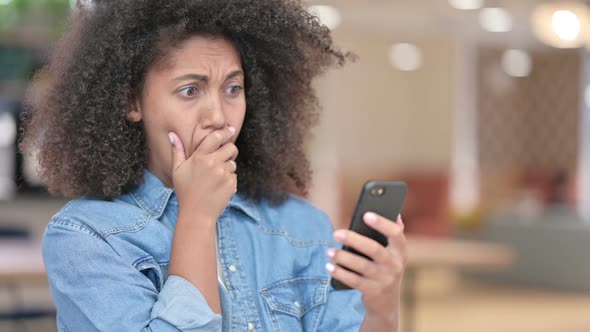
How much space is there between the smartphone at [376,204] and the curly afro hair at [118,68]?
0.25 meters

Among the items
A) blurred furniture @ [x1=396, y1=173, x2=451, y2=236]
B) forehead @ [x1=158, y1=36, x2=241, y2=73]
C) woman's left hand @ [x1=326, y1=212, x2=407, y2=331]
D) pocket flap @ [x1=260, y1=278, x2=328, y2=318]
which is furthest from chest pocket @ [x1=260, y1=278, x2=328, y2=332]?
blurred furniture @ [x1=396, y1=173, x2=451, y2=236]

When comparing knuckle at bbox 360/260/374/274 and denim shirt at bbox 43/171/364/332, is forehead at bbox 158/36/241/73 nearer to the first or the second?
denim shirt at bbox 43/171/364/332

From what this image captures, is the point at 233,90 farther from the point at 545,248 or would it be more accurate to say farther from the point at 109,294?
the point at 545,248

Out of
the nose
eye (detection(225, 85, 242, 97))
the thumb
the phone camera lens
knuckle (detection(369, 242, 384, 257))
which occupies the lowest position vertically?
knuckle (detection(369, 242, 384, 257))

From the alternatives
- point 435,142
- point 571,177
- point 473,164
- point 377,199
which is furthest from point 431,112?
point 377,199

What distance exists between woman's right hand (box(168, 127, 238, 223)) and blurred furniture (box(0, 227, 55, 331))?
1.88 metres

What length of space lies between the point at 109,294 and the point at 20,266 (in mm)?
1975

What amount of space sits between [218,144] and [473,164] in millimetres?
10302

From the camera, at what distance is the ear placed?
133cm

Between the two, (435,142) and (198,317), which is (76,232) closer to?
(198,317)

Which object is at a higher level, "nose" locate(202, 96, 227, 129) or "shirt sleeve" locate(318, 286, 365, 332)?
"nose" locate(202, 96, 227, 129)

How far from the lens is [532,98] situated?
12.1 metres

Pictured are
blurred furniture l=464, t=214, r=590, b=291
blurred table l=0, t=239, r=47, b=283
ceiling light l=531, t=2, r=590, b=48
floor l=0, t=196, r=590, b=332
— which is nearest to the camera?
blurred table l=0, t=239, r=47, b=283

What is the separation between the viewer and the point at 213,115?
125 cm
